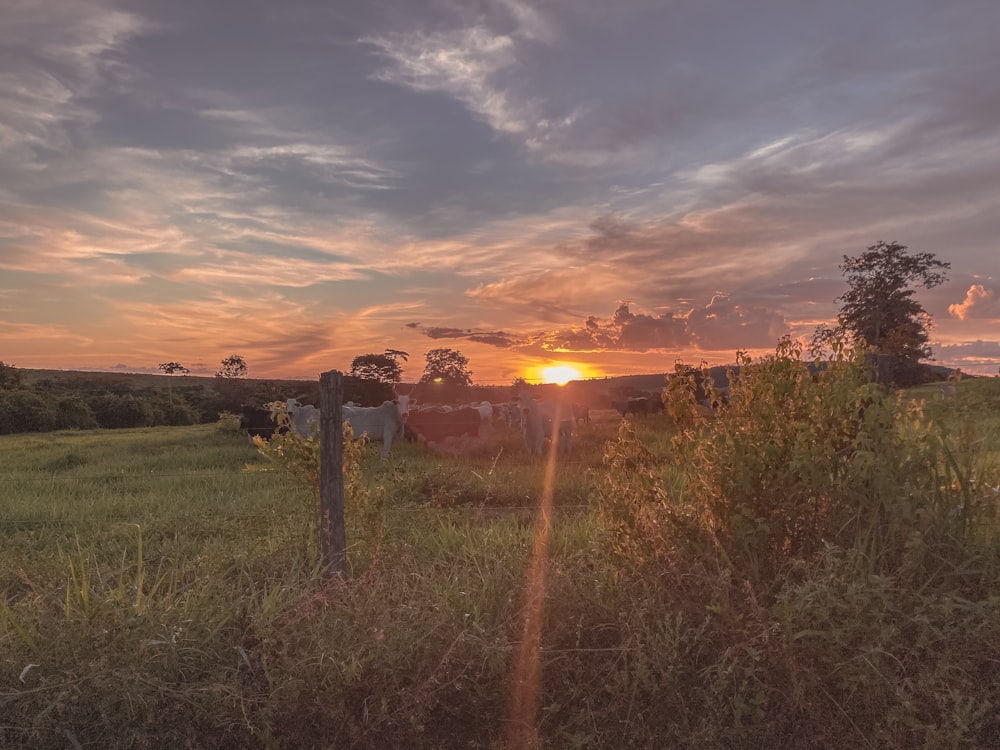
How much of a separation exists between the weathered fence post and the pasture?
0.78 feet

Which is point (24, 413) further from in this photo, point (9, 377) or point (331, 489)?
point (331, 489)

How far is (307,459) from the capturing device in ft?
20.9

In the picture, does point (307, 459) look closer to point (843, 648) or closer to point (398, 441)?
point (843, 648)

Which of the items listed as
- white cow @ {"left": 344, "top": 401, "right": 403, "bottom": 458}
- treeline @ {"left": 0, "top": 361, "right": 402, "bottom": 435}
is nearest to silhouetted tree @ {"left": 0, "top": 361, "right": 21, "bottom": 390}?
treeline @ {"left": 0, "top": 361, "right": 402, "bottom": 435}

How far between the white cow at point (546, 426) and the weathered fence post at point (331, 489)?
1135 centimetres

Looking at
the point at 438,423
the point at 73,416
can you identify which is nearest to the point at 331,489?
the point at 438,423

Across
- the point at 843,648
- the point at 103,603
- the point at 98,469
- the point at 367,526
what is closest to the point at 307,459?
the point at 367,526

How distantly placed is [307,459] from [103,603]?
2.05 metres

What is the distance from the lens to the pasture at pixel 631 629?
409 cm

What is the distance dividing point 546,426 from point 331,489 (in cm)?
1262

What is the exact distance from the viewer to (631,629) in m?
4.54

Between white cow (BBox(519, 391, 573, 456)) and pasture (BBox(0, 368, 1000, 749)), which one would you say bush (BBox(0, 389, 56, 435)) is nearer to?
white cow (BBox(519, 391, 573, 456))

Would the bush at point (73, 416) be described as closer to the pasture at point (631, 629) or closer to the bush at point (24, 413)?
the bush at point (24, 413)

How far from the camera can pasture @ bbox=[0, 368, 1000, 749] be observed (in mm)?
4094
